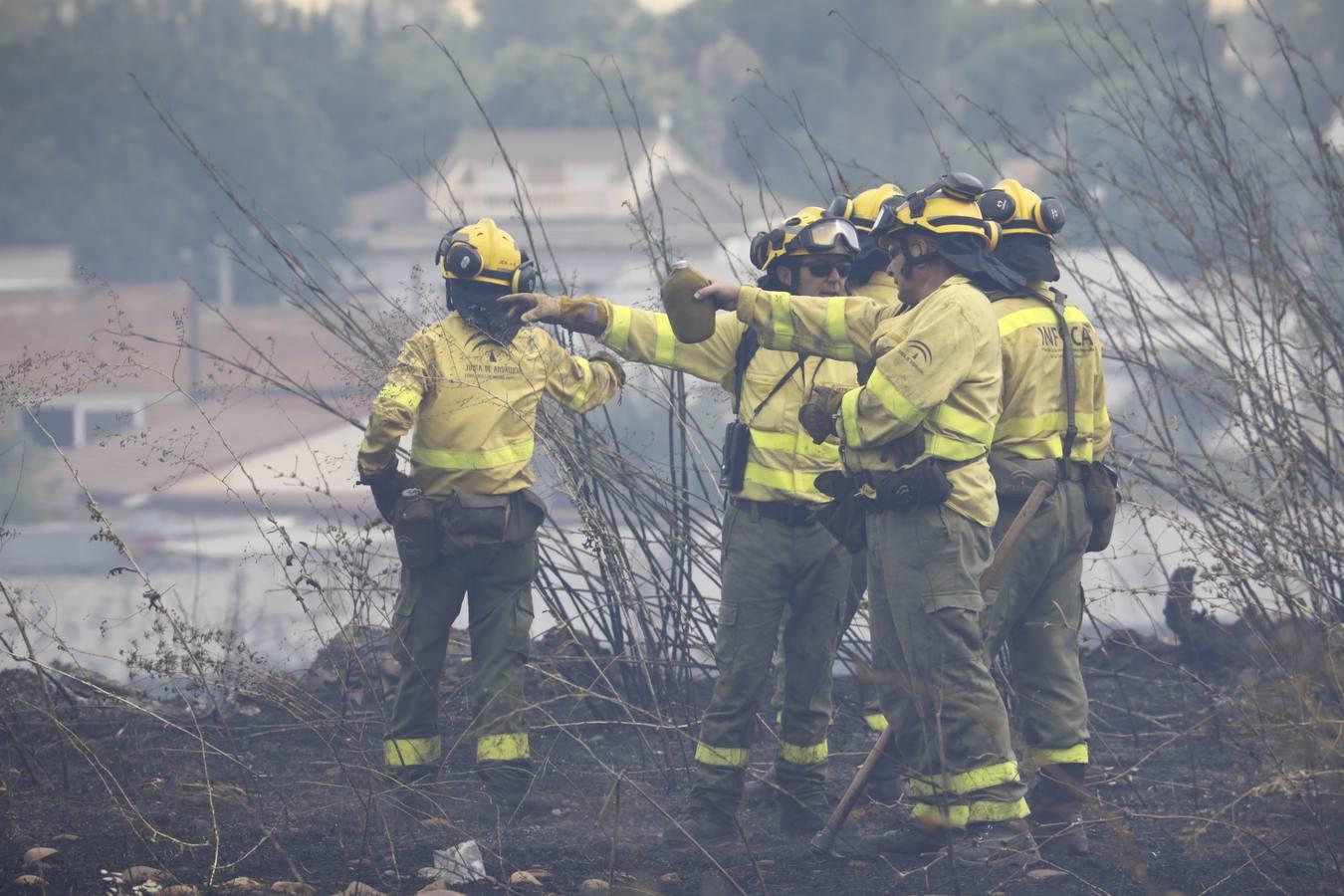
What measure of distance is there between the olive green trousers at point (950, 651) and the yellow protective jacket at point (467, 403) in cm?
134

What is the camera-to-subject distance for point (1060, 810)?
5.07m

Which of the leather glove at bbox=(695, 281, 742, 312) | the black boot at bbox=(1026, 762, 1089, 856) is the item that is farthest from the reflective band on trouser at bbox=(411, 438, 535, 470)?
the black boot at bbox=(1026, 762, 1089, 856)

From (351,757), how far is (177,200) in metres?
45.5

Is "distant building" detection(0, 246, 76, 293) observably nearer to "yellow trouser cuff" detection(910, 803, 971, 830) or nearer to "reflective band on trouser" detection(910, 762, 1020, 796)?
"yellow trouser cuff" detection(910, 803, 971, 830)

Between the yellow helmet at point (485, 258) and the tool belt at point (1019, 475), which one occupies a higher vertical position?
the yellow helmet at point (485, 258)

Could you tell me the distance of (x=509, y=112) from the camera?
62.7 m

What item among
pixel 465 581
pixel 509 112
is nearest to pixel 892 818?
pixel 465 581

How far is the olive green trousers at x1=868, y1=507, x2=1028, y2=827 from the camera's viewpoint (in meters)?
4.61

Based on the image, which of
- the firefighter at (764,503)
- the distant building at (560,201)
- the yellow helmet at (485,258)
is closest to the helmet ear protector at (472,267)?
the yellow helmet at (485,258)

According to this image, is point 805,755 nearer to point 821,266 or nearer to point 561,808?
point 561,808

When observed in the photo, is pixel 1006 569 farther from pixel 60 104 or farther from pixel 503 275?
pixel 60 104

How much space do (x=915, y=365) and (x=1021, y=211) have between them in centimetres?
83

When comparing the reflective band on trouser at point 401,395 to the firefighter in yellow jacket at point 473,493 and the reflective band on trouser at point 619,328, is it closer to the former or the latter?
the firefighter in yellow jacket at point 473,493

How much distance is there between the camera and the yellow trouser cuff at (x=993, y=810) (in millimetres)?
4660
